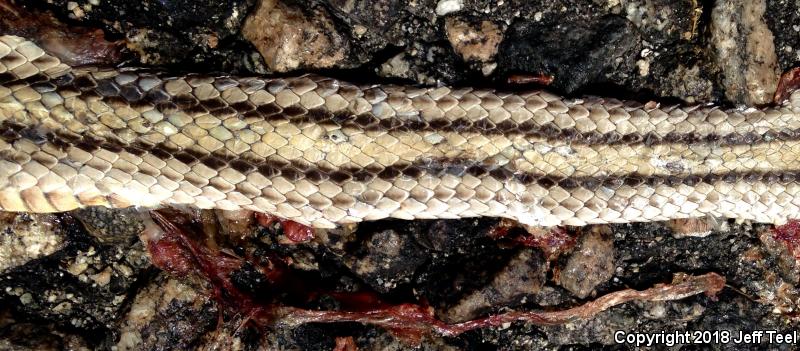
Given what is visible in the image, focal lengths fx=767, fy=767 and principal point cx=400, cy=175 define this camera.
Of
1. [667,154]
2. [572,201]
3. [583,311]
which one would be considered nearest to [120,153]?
[572,201]

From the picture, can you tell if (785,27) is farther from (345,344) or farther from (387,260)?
(345,344)

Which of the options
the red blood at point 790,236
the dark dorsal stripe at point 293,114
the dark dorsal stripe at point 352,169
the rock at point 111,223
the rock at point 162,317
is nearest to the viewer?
the dark dorsal stripe at point 352,169

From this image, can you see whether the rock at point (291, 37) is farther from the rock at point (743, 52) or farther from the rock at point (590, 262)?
the rock at point (743, 52)

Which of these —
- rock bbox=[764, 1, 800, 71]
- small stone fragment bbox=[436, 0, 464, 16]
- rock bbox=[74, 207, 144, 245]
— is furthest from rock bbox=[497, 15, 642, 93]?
rock bbox=[74, 207, 144, 245]

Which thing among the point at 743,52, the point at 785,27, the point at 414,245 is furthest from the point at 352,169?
the point at 785,27

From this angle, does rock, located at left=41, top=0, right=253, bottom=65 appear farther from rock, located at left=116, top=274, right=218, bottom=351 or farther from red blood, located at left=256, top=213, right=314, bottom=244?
rock, located at left=116, top=274, right=218, bottom=351

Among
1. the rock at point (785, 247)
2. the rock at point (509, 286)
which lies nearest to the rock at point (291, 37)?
the rock at point (509, 286)

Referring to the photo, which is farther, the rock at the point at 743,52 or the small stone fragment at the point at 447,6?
the small stone fragment at the point at 447,6
